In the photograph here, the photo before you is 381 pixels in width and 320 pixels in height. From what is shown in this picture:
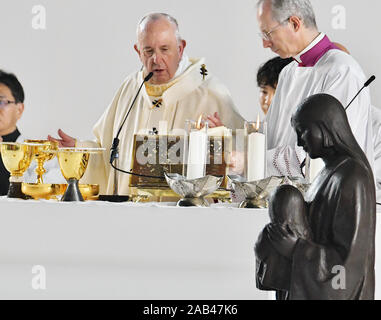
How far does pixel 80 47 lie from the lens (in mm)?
6250

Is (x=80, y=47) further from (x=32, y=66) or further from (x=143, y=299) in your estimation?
(x=143, y=299)

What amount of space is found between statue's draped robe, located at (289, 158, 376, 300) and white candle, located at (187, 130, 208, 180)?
77 centimetres

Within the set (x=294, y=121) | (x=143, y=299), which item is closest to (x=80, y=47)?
(x=143, y=299)

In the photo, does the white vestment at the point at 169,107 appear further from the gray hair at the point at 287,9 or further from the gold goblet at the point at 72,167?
the gold goblet at the point at 72,167

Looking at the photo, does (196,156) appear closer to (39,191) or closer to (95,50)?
(39,191)

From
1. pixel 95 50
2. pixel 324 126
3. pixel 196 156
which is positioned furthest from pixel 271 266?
pixel 95 50

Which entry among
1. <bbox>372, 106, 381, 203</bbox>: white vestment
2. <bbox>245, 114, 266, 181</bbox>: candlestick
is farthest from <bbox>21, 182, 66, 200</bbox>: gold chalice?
<bbox>372, 106, 381, 203</bbox>: white vestment

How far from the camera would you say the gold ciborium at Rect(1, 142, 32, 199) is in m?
2.37

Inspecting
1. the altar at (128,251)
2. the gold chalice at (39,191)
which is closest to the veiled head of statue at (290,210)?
the altar at (128,251)

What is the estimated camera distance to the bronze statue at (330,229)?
58.6 inches

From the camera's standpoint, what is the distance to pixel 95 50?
622 cm

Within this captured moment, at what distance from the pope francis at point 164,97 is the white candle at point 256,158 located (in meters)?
1.54

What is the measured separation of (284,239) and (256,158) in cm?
81

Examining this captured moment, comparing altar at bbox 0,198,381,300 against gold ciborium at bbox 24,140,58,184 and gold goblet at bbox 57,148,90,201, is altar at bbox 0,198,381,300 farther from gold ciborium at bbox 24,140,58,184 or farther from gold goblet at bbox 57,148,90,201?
gold ciborium at bbox 24,140,58,184
